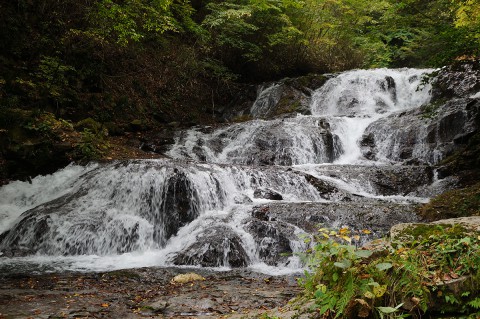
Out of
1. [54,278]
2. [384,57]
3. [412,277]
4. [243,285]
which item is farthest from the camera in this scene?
[384,57]

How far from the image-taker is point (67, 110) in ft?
43.1

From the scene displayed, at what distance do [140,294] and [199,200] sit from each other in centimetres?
405

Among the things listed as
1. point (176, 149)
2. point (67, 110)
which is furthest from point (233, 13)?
point (67, 110)

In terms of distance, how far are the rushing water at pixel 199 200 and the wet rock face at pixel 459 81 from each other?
125 inches

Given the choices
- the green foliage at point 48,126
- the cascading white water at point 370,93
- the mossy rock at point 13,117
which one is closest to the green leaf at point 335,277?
the green foliage at point 48,126

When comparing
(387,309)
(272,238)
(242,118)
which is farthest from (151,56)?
(387,309)

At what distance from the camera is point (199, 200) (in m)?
9.19

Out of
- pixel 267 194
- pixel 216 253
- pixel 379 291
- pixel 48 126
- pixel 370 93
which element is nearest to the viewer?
pixel 379 291

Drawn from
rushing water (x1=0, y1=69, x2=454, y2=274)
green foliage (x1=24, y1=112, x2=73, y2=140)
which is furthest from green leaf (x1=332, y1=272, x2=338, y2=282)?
green foliage (x1=24, y1=112, x2=73, y2=140)

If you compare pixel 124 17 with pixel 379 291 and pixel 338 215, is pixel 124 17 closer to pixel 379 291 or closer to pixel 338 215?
pixel 338 215

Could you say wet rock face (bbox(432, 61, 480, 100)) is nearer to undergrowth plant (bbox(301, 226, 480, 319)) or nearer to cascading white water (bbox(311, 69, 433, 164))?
cascading white water (bbox(311, 69, 433, 164))

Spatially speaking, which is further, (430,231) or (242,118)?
(242,118)

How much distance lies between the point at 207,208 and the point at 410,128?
323 inches

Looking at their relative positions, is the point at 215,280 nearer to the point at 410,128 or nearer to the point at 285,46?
the point at 410,128
